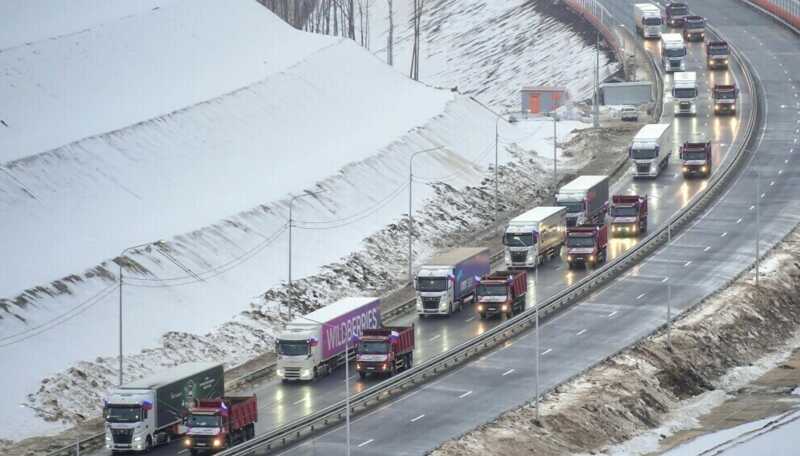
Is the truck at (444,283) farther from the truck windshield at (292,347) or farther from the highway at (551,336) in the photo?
the truck windshield at (292,347)

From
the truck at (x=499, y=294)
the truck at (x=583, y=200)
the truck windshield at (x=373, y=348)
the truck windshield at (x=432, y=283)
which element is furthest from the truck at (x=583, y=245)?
the truck windshield at (x=373, y=348)

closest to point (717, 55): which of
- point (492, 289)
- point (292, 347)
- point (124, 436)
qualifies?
point (492, 289)

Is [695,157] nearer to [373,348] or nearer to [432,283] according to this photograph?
[432,283]

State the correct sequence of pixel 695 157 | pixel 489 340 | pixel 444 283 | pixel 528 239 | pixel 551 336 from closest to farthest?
1. pixel 489 340
2. pixel 551 336
3. pixel 444 283
4. pixel 528 239
5. pixel 695 157

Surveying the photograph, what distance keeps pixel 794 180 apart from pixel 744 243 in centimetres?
2220

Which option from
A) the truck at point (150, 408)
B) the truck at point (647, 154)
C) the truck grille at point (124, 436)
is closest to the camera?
the truck grille at point (124, 436)

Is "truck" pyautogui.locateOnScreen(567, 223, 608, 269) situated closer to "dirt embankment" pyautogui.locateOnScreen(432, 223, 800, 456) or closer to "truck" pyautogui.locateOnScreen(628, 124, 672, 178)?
"dirt embankment" pyautogui.locateOnScreen(432, 223, 800, 456)

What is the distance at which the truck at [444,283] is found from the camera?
4301 inches

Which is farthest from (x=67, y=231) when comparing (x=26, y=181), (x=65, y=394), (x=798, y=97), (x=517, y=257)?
(x=798, y=97)

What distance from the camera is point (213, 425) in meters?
81.2

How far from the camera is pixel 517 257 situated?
119625 millimetres

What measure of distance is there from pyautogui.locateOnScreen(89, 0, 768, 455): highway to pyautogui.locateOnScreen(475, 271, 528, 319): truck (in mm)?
1044

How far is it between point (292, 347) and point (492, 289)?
17.4 meters

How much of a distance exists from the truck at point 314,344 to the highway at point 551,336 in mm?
844
